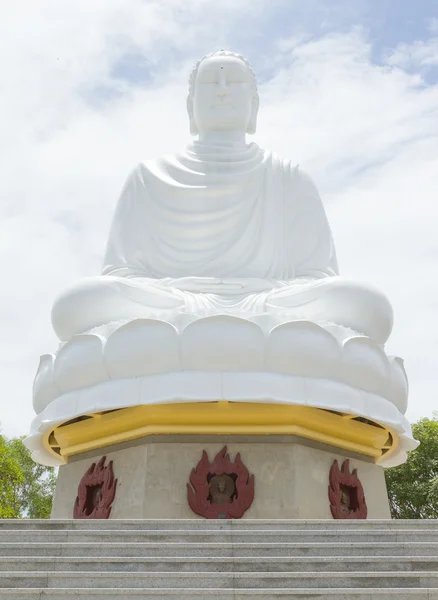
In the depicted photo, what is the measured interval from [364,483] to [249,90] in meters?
4.36

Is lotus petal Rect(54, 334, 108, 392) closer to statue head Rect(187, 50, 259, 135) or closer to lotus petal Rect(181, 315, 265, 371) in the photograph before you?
lotus petal Rect(181, 315, 265, 371)

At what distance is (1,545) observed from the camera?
4.54 metres

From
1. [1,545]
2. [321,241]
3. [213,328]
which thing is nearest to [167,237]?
[321,241]

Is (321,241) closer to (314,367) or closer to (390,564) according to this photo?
(314,367)

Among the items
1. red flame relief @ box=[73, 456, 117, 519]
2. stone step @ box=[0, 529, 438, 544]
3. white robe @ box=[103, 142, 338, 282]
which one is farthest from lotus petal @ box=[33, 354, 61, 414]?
stone step @ box=[0, 529, 438, 544]

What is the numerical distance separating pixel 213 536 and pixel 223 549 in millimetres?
134

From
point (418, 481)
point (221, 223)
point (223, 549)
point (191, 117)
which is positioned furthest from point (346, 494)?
point (418, 481)

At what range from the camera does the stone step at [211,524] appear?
15.4ft

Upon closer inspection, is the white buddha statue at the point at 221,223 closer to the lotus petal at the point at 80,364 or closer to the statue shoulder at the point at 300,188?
the statue shoulder at the point at 300,188

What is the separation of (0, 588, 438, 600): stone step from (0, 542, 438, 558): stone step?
0.39 m

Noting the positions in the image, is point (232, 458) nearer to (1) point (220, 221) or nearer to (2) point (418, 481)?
(1) point (220, 221)

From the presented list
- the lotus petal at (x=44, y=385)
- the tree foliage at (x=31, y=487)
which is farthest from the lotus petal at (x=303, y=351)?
the tree foliage at (x=31, y=487)

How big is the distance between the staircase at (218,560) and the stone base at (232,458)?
2251 millimetres

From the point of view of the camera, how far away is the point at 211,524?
4676 millimetres
